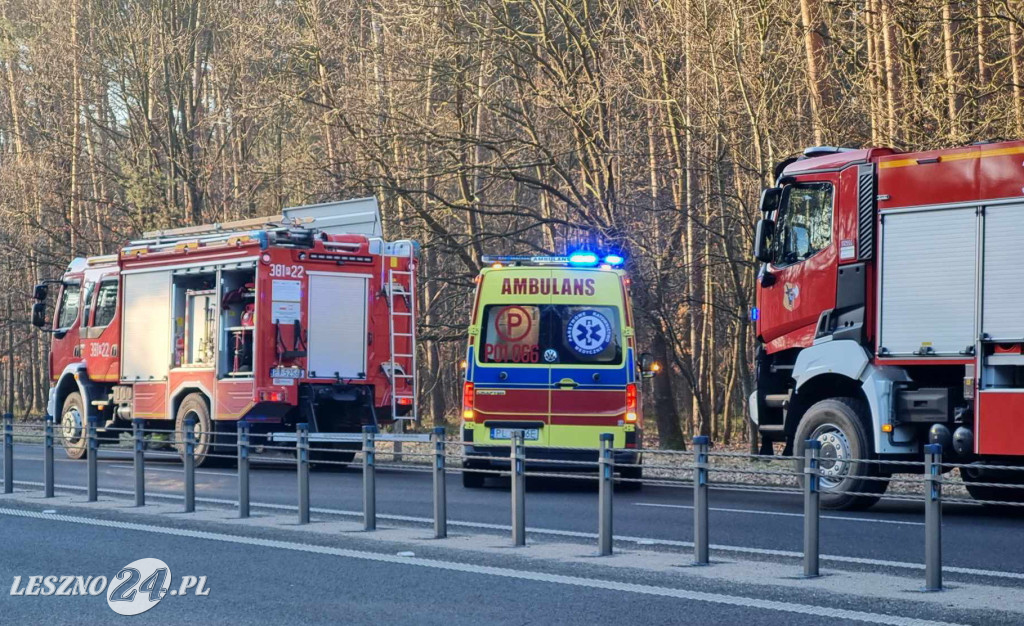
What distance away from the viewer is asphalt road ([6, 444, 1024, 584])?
1092 cm

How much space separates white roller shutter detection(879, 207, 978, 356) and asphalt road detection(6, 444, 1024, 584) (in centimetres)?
182

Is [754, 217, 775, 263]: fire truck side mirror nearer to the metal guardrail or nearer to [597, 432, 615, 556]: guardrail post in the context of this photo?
the metal guardrail

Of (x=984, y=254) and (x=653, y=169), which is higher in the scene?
(x=653, y=169)

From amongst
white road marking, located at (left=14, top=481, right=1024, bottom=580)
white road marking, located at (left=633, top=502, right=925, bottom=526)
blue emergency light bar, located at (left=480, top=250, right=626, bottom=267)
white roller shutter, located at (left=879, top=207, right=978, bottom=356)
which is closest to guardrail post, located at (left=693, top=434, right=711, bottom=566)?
white road marking, located at (left=14, top=481, right=1024, bottom=580)

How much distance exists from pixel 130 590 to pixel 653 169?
15.6 metres

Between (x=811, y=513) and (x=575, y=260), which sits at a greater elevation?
(x=575, y=260)

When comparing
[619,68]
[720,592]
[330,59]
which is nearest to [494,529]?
[720,592]

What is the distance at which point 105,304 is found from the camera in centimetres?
2395

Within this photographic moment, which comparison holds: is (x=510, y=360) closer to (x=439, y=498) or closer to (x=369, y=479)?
(x=369, y=479)

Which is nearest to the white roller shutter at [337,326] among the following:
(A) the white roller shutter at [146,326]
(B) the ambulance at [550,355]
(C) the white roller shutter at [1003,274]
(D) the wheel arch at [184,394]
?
(D) the wheel arch at [184,394]

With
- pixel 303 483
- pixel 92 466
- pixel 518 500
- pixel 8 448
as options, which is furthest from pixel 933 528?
pixel 8 448

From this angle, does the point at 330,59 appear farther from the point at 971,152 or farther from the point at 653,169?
the point at 971,152

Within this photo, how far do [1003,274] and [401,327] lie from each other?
10.6 m

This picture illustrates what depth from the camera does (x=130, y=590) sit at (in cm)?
906
